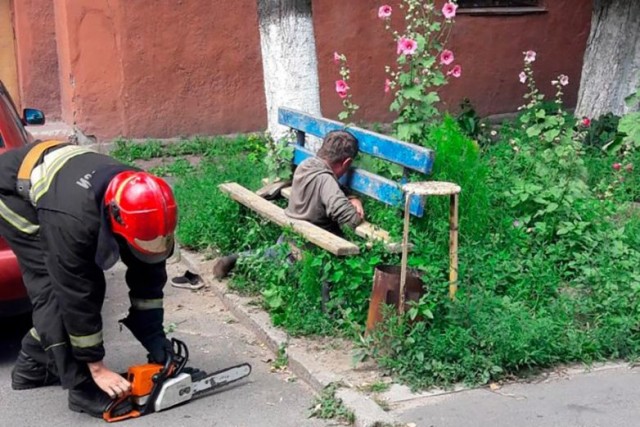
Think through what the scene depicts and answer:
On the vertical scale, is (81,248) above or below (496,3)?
below

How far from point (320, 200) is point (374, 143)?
0.49 m

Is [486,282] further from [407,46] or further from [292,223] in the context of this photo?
[407,46]

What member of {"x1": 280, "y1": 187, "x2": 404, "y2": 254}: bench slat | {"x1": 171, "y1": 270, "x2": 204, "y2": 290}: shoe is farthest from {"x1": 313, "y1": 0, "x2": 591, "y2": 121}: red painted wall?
{"x1": 280, "y1": 187, "x2": 404, "y2": 254}: bench slat

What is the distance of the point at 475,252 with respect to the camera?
5.57 m

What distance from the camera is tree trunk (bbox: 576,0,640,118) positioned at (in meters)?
9.01

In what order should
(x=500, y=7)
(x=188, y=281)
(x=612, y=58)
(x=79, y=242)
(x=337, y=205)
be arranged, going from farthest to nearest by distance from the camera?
(x=500, y=7), (x=612, y=58), (x=188, y=281), (x=337, y=205), (x=79, y=242)

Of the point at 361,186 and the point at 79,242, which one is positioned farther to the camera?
the point at 361,186

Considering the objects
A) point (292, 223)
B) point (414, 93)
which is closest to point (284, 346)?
point (292, 223)

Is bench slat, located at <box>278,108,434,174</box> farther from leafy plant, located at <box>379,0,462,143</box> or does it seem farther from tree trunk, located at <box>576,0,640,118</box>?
tree trunk, located at <box>576,0,640,118</box>

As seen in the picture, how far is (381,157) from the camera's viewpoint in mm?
5750

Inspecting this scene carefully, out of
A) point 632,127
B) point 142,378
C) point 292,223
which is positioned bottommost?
point 142,378

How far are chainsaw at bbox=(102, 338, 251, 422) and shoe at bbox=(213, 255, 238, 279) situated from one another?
1.75m

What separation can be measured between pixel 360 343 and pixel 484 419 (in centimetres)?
84

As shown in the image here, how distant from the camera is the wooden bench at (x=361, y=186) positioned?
5.30 metres
